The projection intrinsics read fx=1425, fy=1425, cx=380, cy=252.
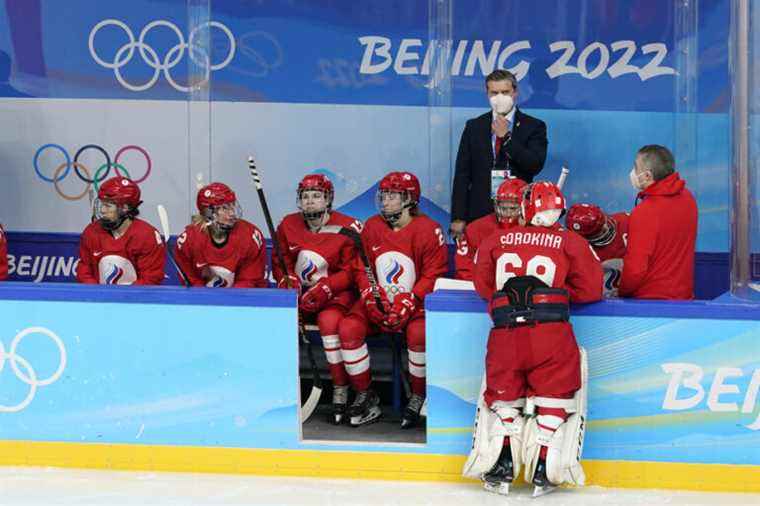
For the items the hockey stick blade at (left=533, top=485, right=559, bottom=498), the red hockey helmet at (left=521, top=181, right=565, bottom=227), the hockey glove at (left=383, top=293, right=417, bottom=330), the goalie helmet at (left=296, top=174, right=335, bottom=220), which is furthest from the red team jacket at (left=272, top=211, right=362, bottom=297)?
the hockey stick blade at (left=533, top=485, right=559, bottom=498)

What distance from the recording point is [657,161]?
5523 mm

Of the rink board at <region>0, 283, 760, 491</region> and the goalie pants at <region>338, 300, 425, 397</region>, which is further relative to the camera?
the goalie pants at <region>338, 300, 425, 397</region>

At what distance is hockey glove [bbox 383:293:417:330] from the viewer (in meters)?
5.88

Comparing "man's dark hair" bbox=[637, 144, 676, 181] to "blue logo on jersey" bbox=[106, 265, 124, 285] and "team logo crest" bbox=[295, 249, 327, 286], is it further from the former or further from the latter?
"blue logo on jersey" bbox=[106, 265, 124, 285]

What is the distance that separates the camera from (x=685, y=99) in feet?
23.1

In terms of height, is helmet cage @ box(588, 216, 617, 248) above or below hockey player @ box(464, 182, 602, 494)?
above

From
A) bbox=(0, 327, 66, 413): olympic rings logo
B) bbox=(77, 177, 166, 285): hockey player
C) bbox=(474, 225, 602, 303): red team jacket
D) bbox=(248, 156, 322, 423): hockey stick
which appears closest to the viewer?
bbox=(474, 225, 602, 303): red team jacket

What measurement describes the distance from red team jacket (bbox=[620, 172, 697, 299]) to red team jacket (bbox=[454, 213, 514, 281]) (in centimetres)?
79

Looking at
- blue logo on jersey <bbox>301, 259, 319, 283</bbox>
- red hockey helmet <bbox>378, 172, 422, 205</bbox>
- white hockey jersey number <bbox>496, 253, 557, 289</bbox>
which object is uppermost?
red hockey helmet <bbox>378, 172, 422, 205</bbox>

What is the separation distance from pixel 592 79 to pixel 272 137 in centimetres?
164

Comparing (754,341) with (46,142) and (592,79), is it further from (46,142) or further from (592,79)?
(46,142)

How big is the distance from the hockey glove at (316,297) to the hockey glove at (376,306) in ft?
0.68

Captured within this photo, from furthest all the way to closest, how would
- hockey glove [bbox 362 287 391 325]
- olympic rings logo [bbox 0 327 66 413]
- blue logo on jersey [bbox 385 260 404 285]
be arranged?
blue logo on jersey [bbox 385 260 404 285], hockey glove [bbox 362 287 391 325], olympic rings logo [bbox 0 327 66 413]

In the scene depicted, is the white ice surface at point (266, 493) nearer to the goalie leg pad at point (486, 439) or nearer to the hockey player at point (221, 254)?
the goalie leg pad at point (486, 439)
